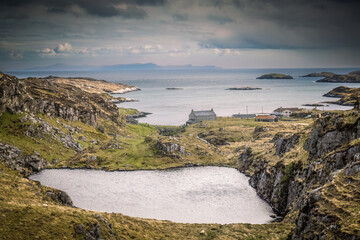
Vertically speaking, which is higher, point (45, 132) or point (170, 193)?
point (45, 132)

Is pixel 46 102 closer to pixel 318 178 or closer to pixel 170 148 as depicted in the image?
pixel 170 148

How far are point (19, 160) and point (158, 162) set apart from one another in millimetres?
45186

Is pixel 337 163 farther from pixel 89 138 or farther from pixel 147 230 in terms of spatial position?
pixel 89 138

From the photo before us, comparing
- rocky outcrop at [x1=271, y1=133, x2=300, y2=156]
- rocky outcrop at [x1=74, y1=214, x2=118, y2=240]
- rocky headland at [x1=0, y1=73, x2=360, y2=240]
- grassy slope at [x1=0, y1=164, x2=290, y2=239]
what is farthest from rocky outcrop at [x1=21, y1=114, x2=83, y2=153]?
rocky outcrop at [x1=74, y1=214, x2=118, y2=240]

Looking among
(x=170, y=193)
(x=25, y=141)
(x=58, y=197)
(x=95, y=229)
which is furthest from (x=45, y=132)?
(x=95, y=229)

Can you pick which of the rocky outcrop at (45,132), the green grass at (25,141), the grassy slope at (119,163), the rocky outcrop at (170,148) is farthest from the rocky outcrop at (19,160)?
the rocky outcrop at (170,148)

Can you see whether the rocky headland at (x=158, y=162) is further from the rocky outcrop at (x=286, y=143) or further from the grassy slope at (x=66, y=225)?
the rocky outcrop at (x=286, y=143)

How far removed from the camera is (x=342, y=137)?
65562mm

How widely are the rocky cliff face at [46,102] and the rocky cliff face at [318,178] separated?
294ft

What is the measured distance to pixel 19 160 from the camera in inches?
4097

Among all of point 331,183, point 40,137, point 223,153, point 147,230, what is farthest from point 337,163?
point 40,137

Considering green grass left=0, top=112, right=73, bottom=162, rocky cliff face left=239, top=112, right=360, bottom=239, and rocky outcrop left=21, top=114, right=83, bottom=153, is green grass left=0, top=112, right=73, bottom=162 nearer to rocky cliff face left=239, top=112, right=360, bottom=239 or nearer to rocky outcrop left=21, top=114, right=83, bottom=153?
rocky outcrop left=21, top=114, right=83, bottom=153

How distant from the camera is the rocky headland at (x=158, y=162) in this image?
1759 inches

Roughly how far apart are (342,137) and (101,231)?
49.3 m
